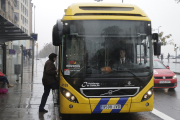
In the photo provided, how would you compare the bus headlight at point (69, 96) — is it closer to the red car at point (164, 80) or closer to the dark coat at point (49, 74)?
the dark coat at point (49, 74)

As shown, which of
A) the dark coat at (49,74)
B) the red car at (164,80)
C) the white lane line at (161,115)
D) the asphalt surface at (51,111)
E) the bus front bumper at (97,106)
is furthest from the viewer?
the red car at (164,80)

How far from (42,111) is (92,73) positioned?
230 cm

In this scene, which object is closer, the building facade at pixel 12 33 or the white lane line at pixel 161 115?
the white lane line at pixel 161 115

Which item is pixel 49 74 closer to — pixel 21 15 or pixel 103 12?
pixel 103 12

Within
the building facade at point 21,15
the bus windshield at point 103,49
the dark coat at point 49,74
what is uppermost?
the building facade at point 21,15

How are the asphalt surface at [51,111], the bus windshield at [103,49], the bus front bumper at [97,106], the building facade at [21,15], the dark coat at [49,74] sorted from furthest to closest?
the building facade at [21,15] → the dark coat at [49,74] → the asphalt surface at [51,111] → the bus windshield at [103,49] → the bus front bumper at [97,106]

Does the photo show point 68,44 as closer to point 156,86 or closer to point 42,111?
point 42,111

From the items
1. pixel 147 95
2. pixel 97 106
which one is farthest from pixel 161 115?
pixel 97 106

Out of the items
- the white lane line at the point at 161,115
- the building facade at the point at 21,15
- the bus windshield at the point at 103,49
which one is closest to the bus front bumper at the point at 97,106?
the bus windshield at the point at 103,49

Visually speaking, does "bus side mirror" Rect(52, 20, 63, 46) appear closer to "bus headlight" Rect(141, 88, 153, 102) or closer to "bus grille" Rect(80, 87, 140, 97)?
"bus grille" Rect(80, 87, 140, 97)

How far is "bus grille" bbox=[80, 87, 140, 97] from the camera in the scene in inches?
220

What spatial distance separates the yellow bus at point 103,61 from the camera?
5.61 metres

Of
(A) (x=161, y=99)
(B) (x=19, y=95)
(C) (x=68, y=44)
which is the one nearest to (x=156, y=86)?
(A) (x=161, y=99)

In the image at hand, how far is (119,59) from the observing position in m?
5.77
